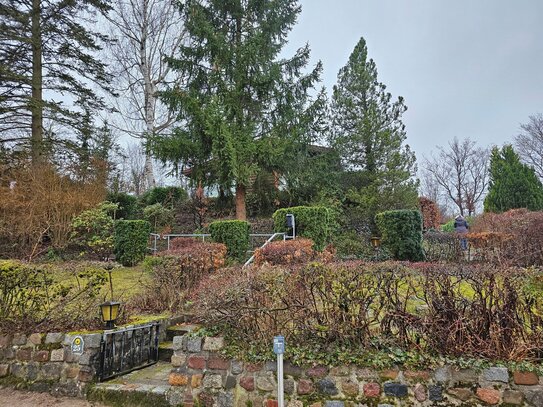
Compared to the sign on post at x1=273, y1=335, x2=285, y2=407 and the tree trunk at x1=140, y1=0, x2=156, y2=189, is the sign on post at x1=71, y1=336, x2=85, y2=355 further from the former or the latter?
the tree trunk at x1=140, y1=0, x2=156, y2=189

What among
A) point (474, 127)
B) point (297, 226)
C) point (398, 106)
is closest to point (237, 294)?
point (297, 226)

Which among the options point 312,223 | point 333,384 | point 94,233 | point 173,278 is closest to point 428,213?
point 312,223

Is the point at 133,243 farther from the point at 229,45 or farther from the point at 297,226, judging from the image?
the point at 229,45

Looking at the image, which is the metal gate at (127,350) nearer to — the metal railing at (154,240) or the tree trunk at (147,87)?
the metal railing at (154,240)

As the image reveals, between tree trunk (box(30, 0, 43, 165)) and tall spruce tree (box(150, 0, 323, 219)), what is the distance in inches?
153

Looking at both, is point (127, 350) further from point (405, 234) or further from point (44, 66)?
point (44, 66)

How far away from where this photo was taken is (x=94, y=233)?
10.3 m

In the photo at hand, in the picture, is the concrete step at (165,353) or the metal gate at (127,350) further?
the concrete step at (165,353)

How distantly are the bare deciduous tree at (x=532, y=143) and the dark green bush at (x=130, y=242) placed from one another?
2493cm

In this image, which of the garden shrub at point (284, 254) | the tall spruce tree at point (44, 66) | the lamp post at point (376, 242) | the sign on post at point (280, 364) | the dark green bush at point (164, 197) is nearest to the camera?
the sign on post at point (280, 364)

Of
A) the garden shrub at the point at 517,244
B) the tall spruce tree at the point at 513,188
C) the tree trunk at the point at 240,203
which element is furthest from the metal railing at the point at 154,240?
the tall spruce tree at the point at 513,188

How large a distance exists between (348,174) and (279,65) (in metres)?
5.26

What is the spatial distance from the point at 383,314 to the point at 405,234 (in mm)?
7135

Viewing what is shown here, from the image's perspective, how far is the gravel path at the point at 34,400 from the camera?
138 inches
